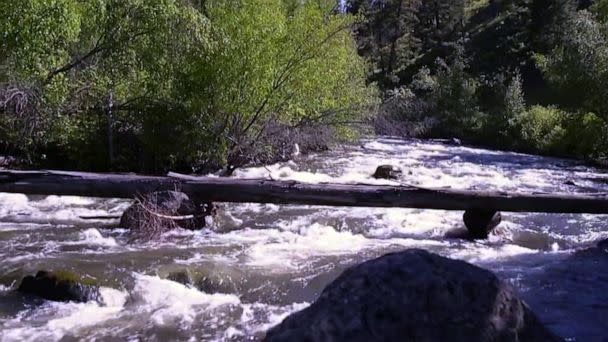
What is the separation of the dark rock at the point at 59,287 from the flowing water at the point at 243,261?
6.6 inches

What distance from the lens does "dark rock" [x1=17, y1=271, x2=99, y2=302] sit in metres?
7.91

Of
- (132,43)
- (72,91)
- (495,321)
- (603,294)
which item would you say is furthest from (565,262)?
(72,91)

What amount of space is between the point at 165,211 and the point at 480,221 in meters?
6.03

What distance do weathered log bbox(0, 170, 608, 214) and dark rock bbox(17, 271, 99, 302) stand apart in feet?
11.7

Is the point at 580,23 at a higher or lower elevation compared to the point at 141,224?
higher

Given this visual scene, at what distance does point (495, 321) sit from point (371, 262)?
0.99 metres

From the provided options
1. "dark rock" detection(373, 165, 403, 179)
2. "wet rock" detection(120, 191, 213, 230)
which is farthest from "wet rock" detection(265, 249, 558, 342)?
"dark rock" detection(373, 165, 403, 179)

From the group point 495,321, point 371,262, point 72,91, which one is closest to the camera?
point 495,321

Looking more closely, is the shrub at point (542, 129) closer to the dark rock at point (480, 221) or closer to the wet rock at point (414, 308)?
the dark rock at point (480, 221)

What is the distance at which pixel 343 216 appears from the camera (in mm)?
13938

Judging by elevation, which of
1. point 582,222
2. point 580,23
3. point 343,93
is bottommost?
point 582,222

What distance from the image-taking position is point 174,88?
60.7 feet

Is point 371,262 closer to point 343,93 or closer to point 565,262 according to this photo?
point 565,262

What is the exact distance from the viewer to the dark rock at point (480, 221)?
1177 cm
